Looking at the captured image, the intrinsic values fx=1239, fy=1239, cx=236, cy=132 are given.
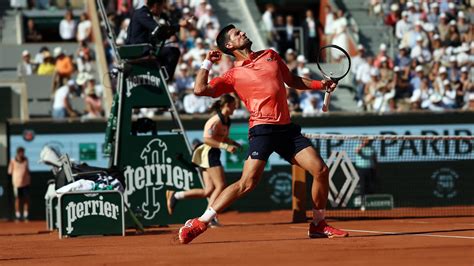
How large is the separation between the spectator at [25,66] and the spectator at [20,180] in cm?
319

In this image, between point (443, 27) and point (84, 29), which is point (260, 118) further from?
point (443, 27)

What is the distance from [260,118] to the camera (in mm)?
13633

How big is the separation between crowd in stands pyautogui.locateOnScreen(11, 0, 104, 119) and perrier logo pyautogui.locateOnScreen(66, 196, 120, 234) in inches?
373

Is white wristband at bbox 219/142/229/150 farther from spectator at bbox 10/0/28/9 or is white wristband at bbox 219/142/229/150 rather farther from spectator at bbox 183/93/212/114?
spectator at bbox 10/0/28/9

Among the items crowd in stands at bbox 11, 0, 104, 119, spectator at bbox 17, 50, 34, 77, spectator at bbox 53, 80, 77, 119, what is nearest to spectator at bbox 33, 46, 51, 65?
crowd in stands at bbox 11, 0, 104, 119

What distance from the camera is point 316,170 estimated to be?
13461 millimetres

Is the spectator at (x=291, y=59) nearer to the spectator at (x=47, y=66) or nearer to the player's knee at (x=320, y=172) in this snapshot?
the spectator at (x=47, y=66)

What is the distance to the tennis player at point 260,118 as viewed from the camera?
1336 cm

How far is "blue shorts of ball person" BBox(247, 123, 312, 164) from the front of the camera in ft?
44.1

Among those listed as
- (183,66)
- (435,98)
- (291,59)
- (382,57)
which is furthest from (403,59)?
(183,66)

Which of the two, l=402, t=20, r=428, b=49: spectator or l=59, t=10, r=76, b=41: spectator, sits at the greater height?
l=59, t=10, r=76, b=41: spectator

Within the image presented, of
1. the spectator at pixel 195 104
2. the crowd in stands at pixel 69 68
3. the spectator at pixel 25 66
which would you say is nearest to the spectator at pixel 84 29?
the crowd in stands at pixel 69 68

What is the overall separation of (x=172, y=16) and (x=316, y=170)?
1640 centimetres

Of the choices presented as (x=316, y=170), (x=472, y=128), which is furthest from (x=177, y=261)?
(x=472, y=128)
